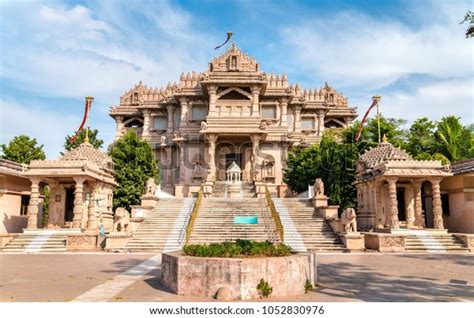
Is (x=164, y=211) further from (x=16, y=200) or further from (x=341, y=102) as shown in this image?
(x=341, y=102)

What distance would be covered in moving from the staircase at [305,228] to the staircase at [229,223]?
1.00 meters

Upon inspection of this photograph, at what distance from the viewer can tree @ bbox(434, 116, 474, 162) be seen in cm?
3038

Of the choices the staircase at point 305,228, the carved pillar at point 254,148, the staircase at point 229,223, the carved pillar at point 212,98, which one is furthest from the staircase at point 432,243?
the carved pillar at point 212,98

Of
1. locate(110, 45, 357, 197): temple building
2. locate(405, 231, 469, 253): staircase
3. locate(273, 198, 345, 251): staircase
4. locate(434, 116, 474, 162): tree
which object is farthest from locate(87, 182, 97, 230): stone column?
locate(434, 116, 474, 162): tree

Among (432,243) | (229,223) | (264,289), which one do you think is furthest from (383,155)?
(264,289)

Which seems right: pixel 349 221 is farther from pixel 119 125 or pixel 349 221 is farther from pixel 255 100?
pixel 119 125

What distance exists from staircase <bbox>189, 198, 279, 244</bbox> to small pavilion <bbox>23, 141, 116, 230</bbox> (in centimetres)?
702

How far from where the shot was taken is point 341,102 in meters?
46.5

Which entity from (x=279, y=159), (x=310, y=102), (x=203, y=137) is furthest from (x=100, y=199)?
(x=310, y=102)

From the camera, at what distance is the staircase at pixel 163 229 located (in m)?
19.6

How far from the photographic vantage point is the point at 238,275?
7883 mm

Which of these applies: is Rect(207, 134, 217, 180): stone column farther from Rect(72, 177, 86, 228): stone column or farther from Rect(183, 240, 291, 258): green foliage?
Rect(183, 240, 291, 258): green foliage

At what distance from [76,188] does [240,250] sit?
17338 millimetres

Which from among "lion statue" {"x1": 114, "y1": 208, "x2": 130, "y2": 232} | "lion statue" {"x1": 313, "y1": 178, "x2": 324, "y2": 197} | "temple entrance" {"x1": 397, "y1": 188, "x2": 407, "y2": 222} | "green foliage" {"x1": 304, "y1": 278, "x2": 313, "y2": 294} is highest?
"lion statue" {"x1": 313, "y1": 178, "x2": 324, "y2": 197}
